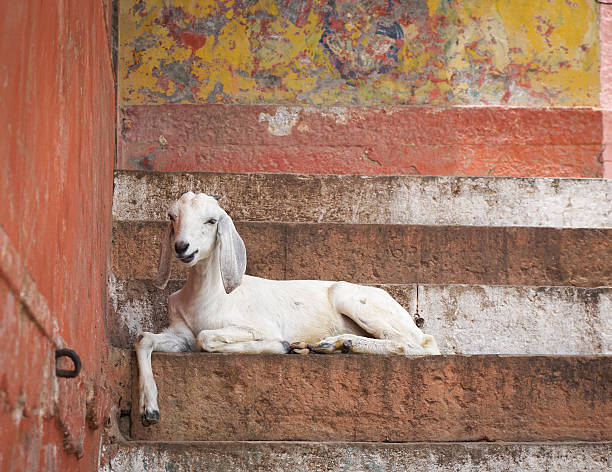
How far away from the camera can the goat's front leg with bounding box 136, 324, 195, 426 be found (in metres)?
5.03

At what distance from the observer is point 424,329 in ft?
20.9

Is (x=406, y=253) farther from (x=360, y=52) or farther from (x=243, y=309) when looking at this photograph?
(x=360, y=52)

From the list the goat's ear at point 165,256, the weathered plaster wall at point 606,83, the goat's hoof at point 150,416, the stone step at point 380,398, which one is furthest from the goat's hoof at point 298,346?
the weathered plaster wall at point 606,83

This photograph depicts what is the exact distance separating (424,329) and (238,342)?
1365 mm

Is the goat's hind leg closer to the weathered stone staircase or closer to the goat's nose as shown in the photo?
the weathered stone staircase

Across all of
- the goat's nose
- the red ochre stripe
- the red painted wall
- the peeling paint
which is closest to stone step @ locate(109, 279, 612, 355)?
the goat's nose

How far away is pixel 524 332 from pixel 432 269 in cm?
77

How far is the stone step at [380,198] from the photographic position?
7.35 m

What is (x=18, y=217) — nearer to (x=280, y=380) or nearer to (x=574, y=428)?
(x=280, y=380)

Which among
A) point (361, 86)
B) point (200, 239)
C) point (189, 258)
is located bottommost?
point (189, 258)

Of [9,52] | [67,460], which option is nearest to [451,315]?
[67,460]

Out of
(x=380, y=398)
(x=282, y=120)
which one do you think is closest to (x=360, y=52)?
(x=282, y=120)

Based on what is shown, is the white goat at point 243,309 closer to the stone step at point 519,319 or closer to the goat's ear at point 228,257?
the goat's ear at point 228,257

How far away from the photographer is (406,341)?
579 cm
